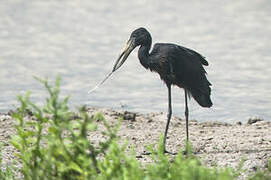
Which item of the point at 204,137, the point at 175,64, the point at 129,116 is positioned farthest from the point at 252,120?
the point at 175,64

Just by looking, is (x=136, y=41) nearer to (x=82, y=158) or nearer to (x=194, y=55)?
(x=194, y=55)

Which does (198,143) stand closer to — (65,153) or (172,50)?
(172,50)

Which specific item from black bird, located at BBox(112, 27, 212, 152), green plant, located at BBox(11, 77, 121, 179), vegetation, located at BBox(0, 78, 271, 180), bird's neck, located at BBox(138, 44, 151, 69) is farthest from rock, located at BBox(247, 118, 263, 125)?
green plant, located at BBox(11, 77, 121, 179)

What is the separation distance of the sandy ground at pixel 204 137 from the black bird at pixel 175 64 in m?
0.56

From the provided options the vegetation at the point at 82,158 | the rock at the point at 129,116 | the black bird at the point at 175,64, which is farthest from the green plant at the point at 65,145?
the rock at the point at 129,116

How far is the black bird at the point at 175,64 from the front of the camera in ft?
28.6

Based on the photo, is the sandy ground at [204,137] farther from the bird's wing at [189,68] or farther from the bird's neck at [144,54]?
the bird's neck at [144,54]

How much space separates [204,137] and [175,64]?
143 cm

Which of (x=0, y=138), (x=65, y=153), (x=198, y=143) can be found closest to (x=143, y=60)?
(x=198, y=143)

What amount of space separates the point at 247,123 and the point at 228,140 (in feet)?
6.65

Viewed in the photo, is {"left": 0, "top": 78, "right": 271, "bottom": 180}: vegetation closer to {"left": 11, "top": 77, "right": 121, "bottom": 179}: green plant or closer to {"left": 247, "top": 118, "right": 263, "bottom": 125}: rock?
{"left": 11, "top": 77, "right": 121, "bottom": 179}: green plant

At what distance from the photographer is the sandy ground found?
25.2 ft

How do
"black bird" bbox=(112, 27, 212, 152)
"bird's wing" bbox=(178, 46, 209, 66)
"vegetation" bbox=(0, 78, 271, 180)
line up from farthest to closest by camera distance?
"bird's wing" bbox=(178, 46, 209, 66) → "black bird" bbox=(112, 27, 212, 152) → "vegetation" bbox=(0, 78, 271, 180)

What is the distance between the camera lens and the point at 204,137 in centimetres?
941
